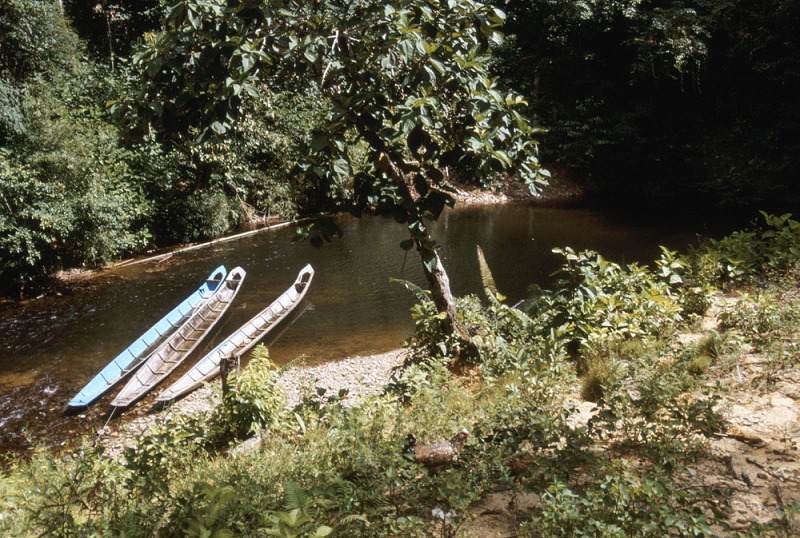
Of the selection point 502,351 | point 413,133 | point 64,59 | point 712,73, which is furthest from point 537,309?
point 712,73

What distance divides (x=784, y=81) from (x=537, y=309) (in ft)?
54.4

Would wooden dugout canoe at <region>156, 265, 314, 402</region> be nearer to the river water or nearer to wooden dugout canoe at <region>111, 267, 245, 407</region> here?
the river water

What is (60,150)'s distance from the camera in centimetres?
1099

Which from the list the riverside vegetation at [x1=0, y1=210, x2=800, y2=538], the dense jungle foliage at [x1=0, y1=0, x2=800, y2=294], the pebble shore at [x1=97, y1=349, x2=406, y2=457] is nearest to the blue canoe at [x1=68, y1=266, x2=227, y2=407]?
the pebble shore at [x1=97, y1=349, x2=406, y2=457]

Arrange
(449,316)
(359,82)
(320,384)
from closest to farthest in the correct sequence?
(359,82) → (449,316) → (320,384)

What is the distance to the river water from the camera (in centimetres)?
761

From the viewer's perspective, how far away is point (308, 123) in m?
18.0

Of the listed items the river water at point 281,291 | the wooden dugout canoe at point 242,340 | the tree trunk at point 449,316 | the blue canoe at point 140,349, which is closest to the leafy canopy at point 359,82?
the tree trunk at point 449,316

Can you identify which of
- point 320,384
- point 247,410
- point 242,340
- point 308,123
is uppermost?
point 308,123

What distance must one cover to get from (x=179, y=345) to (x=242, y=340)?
A: 3.54 ft

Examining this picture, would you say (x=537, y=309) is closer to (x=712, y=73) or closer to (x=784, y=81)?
(x=784, y=81)

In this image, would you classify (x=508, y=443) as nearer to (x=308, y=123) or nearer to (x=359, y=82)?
(x=359, y=82)

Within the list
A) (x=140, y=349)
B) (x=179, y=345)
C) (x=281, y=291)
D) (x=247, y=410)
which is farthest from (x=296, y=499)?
(x=281, y=291)

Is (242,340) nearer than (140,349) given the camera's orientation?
No
